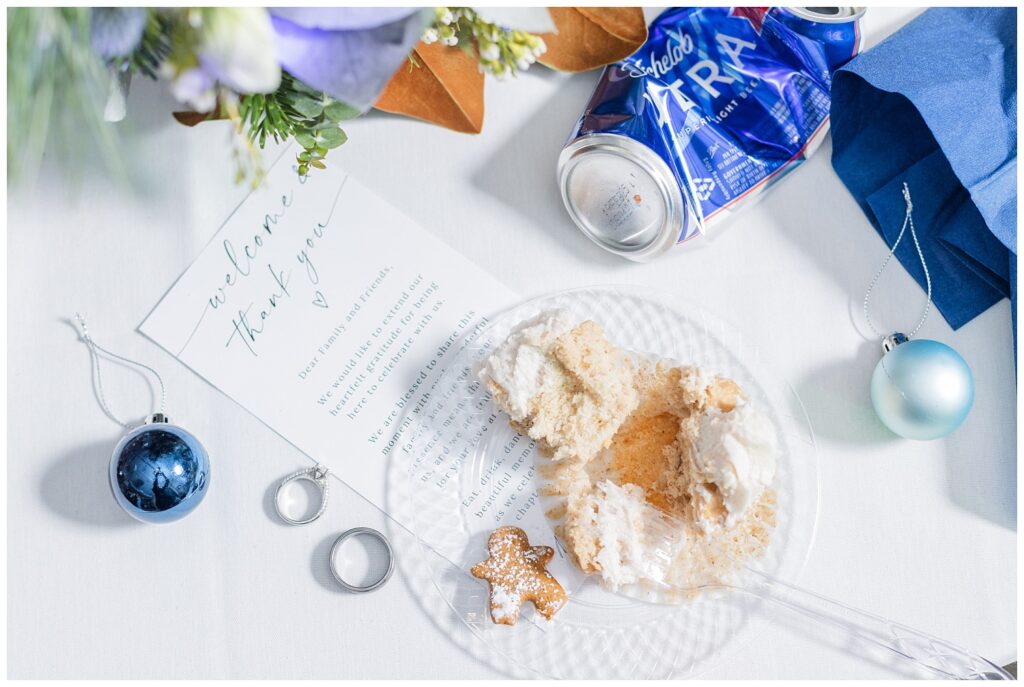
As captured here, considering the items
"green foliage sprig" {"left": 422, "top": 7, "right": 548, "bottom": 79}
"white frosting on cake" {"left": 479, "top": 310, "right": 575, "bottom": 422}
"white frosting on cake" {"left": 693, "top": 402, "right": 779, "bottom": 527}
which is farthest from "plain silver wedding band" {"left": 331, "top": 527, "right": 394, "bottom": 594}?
"green foliage sprig" {"left": 422, "top": 7, "right": 548, "bottom": 79}

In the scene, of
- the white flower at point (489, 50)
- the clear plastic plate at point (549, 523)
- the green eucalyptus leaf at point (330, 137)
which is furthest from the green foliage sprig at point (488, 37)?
the clear plastic plate at point (549, 523)

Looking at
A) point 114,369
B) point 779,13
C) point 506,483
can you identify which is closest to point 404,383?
point 506,483

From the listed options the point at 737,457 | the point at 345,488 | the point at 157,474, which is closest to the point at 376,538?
the point at 345,488

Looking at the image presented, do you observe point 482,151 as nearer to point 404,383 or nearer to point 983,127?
point 404,383

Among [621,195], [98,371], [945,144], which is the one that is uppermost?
[945,144]

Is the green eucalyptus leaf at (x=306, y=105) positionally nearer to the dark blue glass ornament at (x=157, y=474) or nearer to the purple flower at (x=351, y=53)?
the purple flower at (x=351, y=53)

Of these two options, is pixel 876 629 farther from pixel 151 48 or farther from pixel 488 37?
pixel 151 48
